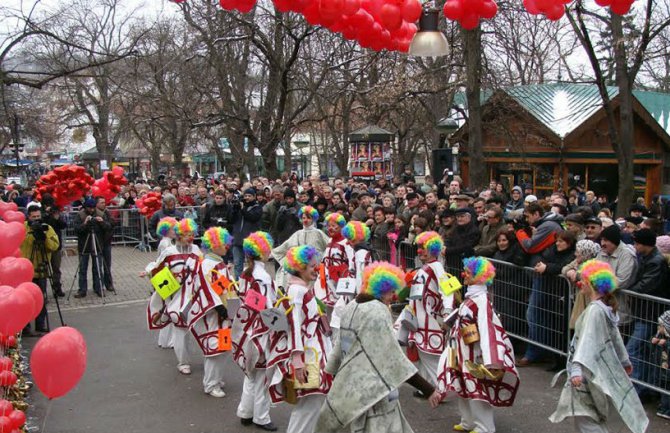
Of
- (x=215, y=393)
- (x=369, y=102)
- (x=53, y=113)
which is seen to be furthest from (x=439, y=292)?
(x=53, y=113)

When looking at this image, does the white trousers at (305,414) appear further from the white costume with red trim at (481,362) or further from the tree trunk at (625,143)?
the tree trunk at (625,143)

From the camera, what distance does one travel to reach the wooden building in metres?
20.8

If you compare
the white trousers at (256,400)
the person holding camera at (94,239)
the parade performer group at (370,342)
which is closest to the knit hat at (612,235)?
the parade performer group at (370,342)

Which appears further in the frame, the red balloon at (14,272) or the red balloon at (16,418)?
the red balloon at (14,272)

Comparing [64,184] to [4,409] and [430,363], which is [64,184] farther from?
[4,409]

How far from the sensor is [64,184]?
37.8 feet

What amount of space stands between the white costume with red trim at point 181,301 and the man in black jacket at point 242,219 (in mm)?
4448

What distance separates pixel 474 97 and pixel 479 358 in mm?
9657

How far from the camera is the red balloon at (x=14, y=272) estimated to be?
225 inches

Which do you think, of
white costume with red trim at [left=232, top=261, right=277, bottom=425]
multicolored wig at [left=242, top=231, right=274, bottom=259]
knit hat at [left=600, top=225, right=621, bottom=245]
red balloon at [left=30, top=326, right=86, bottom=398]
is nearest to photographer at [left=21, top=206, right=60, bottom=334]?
white costume with red trim at [left=232, top=261, right=277, bottom=425]

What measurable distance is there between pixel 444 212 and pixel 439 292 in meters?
2.84

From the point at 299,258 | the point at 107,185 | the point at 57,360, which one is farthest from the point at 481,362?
the point at 107,185

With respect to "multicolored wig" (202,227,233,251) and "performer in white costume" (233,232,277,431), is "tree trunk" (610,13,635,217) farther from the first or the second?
"performer in white costume" (233,232,277,431)

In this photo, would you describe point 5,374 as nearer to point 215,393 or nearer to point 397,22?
point 215,393
